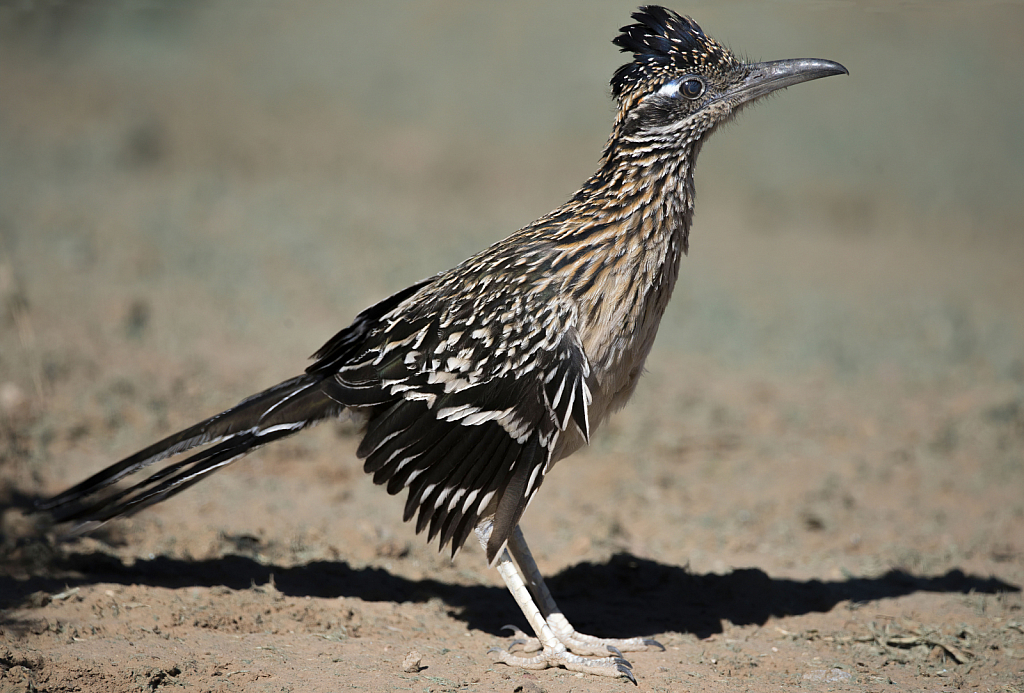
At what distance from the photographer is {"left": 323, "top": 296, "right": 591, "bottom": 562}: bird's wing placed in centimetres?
446

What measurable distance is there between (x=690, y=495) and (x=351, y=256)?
21.8 feet

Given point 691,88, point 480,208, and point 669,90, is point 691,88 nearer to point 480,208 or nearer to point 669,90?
point 669,90

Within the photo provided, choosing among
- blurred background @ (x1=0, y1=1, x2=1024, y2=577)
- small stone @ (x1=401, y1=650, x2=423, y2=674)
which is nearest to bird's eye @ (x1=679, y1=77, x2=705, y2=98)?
blurred background @ (x1=0, y1=1, x2=1024, y2=577)

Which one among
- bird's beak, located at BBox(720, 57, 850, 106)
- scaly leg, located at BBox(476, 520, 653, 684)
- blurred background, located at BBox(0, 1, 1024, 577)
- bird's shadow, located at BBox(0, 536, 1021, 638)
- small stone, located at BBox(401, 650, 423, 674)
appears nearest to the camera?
small stone, located at BBox(401, 650, 423, 674)

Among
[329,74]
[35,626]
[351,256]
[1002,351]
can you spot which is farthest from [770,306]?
[329,74]

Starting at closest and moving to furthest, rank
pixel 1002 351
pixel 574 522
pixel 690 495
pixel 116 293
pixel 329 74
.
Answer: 1. pixel 574 522
2. pixel 690 495
3. pixel 116 293
4. pixel 1002 351
5. pixel 329 74

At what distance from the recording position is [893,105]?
60.3 ft

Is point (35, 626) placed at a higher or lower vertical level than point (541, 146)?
lower

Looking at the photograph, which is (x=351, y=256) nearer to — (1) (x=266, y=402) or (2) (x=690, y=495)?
(2) (x=690, y=495)

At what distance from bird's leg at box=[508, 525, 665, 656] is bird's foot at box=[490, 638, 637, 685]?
9cm

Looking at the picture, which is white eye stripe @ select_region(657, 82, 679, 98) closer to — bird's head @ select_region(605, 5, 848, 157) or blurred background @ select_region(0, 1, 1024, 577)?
bird's head @ select_region(605, 5, 848, 157)

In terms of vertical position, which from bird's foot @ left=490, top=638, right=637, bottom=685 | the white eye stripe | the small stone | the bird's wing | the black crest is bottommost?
bird's foot @ left=490, top=638, right=637, bottom=685

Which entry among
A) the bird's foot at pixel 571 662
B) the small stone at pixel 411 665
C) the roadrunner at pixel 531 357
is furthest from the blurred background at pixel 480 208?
the small stone at pixel 411 665

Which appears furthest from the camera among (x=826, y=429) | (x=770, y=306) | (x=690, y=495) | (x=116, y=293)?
(x=770, y=306)
